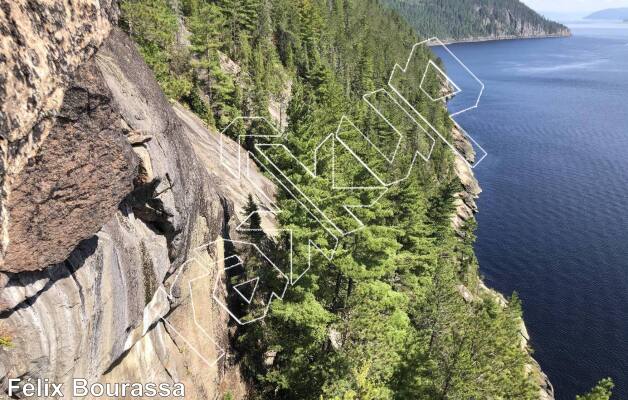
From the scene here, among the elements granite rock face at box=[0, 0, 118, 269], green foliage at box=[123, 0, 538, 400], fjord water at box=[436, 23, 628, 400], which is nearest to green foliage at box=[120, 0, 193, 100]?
green foliage at box=[123, 0, 538, 400]

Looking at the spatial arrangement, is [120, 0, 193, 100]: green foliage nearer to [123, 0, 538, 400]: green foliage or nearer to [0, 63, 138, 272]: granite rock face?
[123, 0, 538, 400]: green foliage

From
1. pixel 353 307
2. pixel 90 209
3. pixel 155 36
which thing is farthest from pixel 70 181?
pixel 155 36

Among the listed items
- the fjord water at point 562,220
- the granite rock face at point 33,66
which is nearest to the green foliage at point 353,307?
the granite rock face at point 33,66

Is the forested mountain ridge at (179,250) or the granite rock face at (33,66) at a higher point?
the granite rock face at (33,66)

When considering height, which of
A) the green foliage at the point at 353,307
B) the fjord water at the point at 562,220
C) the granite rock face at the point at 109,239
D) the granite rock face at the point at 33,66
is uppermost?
the granite rock face at the point at 33,66

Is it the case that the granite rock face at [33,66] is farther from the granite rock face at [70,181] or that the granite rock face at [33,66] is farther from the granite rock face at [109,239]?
the granite rock face at [70,181]

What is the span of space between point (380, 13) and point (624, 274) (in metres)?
107

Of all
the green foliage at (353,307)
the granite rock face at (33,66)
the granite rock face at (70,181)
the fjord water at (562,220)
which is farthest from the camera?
the fjord water at (562,220)

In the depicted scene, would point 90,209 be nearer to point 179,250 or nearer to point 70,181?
point 70,181

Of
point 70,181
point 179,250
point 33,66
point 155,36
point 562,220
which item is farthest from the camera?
point 562,220

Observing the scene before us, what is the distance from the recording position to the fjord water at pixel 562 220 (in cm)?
4184

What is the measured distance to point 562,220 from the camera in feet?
197

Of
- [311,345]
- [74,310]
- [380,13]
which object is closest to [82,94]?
[74,310]

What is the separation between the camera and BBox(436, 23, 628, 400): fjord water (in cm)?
4184
